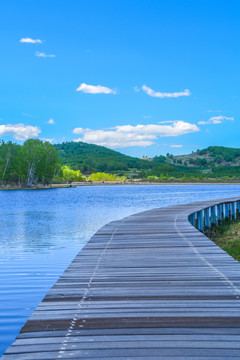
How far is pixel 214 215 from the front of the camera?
19.1 metres

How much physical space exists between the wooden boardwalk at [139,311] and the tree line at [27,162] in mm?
69301

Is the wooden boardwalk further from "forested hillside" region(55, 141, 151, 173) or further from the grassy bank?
"forested hillside" region(55, 141, 151, 173)

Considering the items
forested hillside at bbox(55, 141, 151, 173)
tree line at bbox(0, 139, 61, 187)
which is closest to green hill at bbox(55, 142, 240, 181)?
forested hillside at bbox(55, 141, 151, 173)

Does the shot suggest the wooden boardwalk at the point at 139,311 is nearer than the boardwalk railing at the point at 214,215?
Yes

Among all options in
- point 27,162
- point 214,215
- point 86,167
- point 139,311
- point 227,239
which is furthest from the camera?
point 86,167

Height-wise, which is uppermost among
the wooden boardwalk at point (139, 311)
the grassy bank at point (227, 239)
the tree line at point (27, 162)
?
the tree line at point (27, 162)

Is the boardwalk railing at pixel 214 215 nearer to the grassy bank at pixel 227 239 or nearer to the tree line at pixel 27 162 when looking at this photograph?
the grassy bank at pixel 227 239

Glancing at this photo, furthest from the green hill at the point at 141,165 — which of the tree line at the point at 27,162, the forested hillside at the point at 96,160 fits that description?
the tree line at the point at 27,162

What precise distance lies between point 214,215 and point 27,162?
61.5m

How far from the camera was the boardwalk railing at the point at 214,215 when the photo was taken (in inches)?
655

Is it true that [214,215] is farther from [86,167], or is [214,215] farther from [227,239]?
[86,167]

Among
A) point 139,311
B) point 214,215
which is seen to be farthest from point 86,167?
point 139,311

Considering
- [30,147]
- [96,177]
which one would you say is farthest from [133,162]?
[30,147]

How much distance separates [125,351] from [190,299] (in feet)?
4.92
